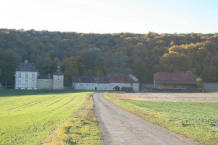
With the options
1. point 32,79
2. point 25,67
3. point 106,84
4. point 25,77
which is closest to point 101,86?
point 106,84

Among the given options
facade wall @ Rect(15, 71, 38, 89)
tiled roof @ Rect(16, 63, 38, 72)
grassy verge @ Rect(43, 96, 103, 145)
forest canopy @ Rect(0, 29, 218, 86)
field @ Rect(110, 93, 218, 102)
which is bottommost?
field @ Rect(110, 93, 218, 102)

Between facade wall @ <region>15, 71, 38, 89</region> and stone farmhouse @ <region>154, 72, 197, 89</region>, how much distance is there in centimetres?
4170

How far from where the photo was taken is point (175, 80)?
81.3 meters

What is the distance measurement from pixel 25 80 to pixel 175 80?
165 feet

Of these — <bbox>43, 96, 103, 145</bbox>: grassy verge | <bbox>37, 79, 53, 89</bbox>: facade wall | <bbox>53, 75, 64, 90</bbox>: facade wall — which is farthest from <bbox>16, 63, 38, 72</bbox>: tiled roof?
<bbox>43, 96, 103, 145</bbox>: grassy verge

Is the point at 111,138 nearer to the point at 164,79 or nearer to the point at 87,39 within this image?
the point at 164,79

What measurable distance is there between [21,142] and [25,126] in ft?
13.4

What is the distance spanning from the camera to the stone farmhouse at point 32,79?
7888 cm

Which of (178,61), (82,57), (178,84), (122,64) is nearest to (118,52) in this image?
(122,64)

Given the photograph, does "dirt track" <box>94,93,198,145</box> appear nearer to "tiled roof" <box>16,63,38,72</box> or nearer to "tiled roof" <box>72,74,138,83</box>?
"tiled roof" <box>72,74,138,83</box>

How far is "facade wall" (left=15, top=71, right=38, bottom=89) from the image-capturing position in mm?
78625

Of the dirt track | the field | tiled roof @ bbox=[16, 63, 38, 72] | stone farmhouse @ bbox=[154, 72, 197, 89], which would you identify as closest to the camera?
the dirt track

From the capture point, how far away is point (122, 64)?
100938 mm

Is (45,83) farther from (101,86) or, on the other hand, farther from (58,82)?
(101,86)
